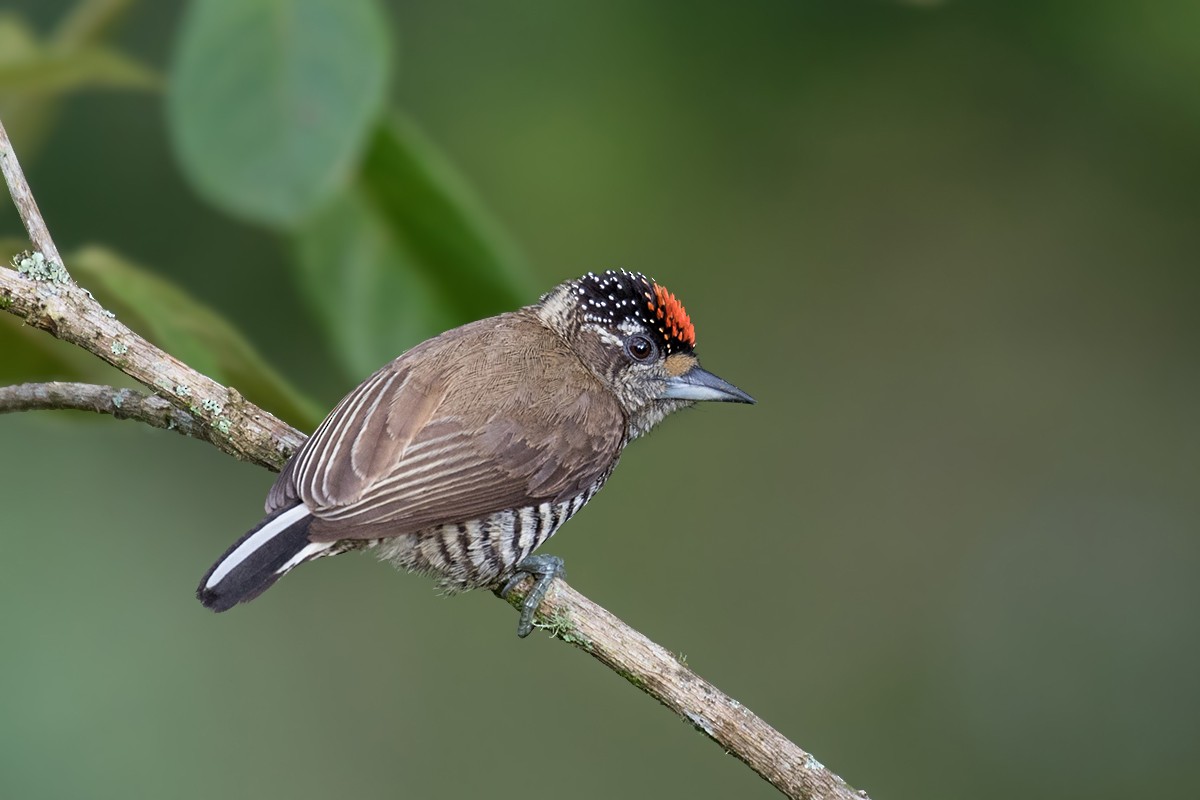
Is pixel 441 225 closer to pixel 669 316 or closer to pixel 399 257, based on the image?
pixel 399 257

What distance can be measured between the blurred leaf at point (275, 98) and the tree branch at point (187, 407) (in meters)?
0.38

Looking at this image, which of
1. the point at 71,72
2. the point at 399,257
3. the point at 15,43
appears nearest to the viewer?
the point at 71,72

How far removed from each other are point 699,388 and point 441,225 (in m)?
1.01

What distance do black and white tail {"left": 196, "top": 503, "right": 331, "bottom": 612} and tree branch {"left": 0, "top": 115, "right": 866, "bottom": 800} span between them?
24 cm

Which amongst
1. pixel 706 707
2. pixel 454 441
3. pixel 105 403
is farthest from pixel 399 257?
pixel 706 707

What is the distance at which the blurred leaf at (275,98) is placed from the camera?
Answer: 3121mm

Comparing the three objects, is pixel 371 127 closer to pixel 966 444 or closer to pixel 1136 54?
pixel 1136 54

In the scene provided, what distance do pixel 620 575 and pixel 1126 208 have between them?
279 cm

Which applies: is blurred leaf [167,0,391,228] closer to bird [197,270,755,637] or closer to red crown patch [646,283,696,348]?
bird [197,270,755,637]

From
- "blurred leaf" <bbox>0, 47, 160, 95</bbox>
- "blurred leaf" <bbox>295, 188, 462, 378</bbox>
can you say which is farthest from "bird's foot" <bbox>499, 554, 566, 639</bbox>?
"blurred leaf" <bbox>0, 47, 160, 95</bbox>

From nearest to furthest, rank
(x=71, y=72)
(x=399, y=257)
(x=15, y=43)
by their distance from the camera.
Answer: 1. (x=71, y=72)
2. (x=15, y=43)
3. (x=399, y=257)

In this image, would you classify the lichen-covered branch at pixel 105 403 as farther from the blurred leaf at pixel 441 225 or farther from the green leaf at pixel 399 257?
the blurred leaf at pixel 441 225

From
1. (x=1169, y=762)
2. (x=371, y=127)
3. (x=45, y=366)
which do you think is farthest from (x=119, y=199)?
(x=1169, y=762)

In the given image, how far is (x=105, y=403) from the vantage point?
3072 mm
